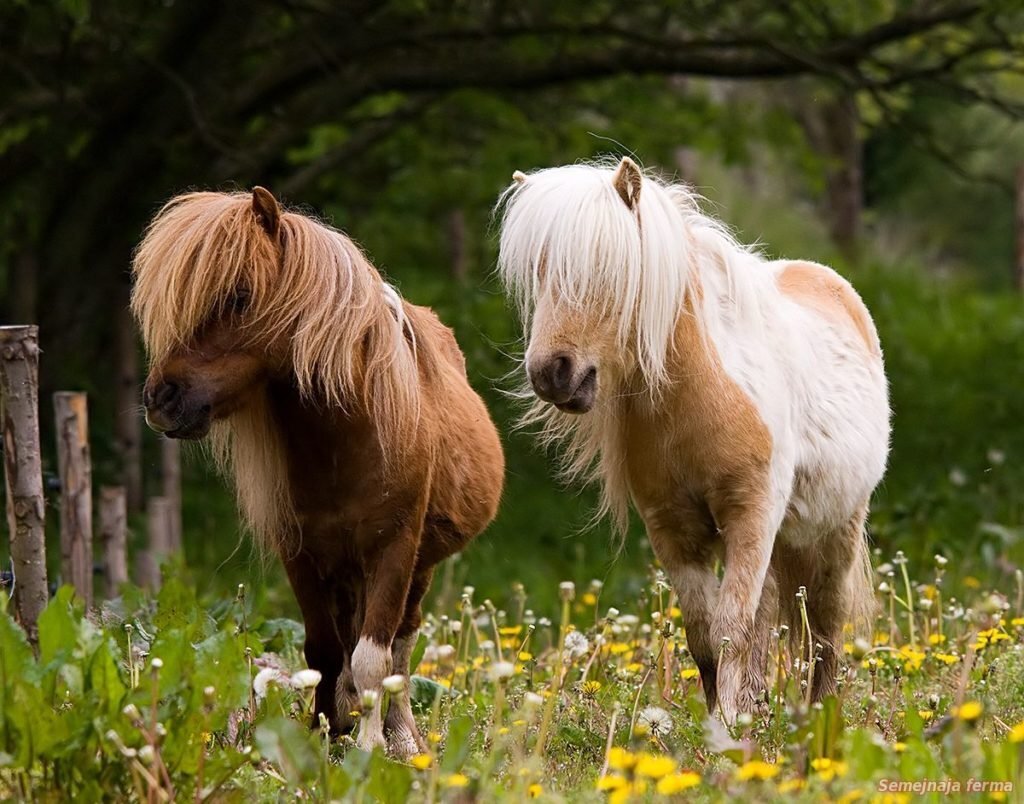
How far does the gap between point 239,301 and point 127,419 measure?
20.7ft

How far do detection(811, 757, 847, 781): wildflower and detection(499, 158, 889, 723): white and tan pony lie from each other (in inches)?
35.0

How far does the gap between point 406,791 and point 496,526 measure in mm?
7993

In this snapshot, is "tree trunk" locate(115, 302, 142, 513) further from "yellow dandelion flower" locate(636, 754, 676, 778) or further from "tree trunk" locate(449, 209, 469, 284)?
"yellow dandelion flower" locate(636, 754, 676, 778)

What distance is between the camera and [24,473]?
514cm

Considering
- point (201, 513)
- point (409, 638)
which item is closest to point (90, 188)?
point (201, 513)

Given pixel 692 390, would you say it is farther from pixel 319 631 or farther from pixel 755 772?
pixel 755 772

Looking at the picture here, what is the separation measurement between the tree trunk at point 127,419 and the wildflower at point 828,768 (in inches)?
299

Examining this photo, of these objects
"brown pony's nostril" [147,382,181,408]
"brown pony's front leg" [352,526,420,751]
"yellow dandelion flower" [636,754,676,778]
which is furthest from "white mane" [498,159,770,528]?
"yellow dandelion flower" [636,754,676,778]

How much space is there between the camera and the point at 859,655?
12.1 ft

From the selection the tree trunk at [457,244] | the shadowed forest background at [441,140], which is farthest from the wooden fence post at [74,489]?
the tree trunk at [457,244]

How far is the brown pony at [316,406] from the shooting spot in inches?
171

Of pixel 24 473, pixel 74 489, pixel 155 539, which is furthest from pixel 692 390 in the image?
pixel 155 539

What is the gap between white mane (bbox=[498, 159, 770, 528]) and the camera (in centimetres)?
455

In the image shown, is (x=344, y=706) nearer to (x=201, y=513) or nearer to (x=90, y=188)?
(x=90, y=188)
